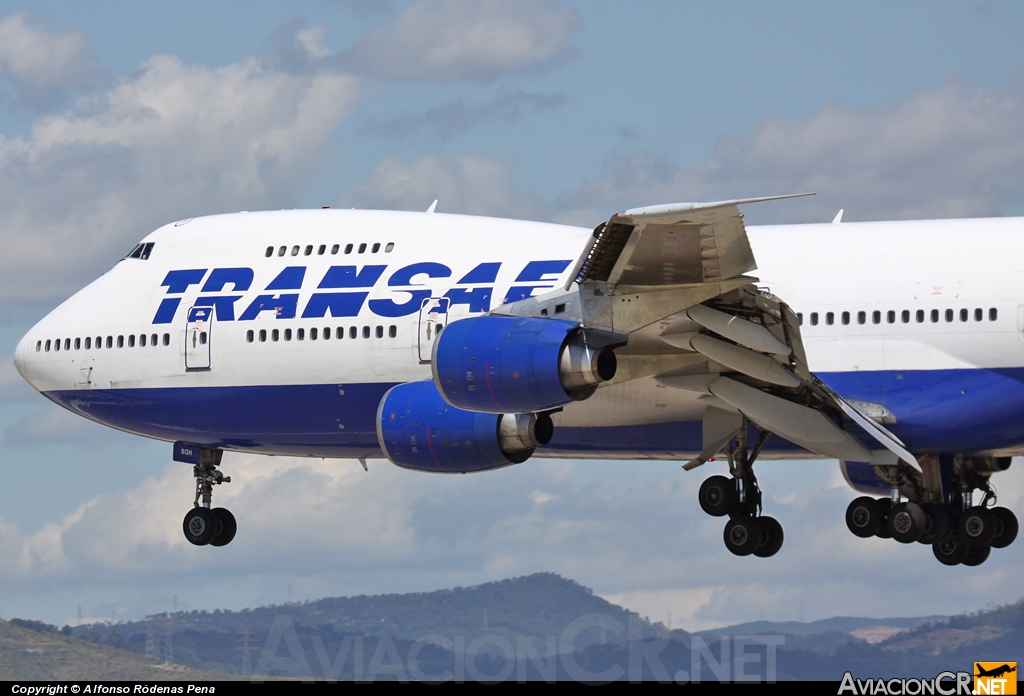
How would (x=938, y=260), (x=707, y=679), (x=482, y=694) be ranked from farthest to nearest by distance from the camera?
(x=938, y=260) → (x=707, y=679) → (x=482, y=694)

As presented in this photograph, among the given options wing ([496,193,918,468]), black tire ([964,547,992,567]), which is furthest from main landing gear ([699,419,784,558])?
black tire ([964,547,992,567])

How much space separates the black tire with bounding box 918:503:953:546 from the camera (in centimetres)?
2758

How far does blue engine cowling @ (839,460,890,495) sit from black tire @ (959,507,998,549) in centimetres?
180

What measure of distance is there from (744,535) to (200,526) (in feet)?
33.4

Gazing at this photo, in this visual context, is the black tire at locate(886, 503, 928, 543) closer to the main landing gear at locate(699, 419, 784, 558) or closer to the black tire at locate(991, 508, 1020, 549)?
the main landing gear at locate(699, 419, 784, 558)

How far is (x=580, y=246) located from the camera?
27.6 m

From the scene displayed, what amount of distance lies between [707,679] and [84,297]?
14.3 meters

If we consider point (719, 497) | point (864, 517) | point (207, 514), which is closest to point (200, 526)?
point (207, 514)

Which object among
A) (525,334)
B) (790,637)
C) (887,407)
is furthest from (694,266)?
(790,637)

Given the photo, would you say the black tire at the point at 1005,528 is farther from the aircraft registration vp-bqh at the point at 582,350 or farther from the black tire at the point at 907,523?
the black tire at the point at 907,523

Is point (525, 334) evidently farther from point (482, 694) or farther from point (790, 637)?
point (790, 637)

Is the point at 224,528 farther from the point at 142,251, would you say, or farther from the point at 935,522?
the point at 935,522

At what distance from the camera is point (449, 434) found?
25859mm

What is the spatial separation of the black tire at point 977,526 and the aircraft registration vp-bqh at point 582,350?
0.03 metres
